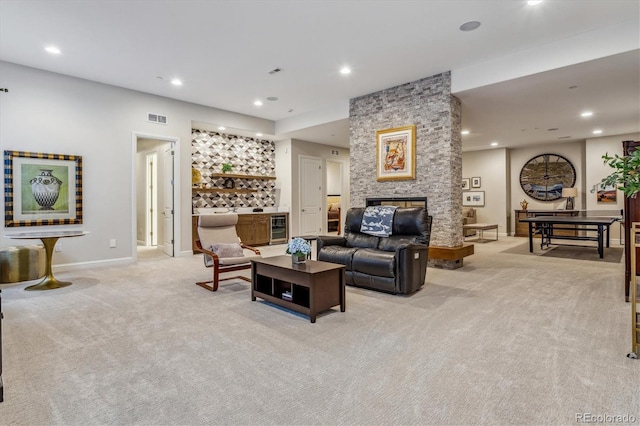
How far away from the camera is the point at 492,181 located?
11.2 metres

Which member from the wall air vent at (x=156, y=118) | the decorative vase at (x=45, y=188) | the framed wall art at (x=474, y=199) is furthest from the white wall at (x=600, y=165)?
the decorative vase at (x=45, y=188)

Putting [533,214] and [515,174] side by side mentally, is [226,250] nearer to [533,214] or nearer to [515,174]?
[533,214]

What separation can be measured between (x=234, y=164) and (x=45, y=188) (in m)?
4.05

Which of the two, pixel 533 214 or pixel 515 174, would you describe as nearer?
pixel 533 214

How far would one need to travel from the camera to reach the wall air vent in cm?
645

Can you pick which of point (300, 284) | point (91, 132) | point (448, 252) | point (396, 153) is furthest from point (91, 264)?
point (448, 252)

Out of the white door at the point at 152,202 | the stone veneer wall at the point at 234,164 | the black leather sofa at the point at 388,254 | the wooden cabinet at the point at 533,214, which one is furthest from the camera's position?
the wooden cabinet at the point at 533,214

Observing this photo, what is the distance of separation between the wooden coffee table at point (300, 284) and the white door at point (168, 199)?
13.1 feet

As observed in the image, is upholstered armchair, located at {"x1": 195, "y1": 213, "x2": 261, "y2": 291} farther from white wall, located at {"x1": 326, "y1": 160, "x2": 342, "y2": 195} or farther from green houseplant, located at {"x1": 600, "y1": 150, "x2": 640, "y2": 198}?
white wall, located at {"x1": 326, "y1": 160, "x2": 342, "y2": 195}

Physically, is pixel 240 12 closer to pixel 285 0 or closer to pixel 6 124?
pixel 285 0

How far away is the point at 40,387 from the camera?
6.69 ft

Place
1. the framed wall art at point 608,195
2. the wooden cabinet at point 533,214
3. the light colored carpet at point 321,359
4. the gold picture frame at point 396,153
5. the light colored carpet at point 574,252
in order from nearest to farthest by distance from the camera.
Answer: the light colored carpet at point 321,359
the gold picture frame at point 396,153
the light colored carpet at point 574,252
the framed wall art at point 608,195
the wooden cabinet at point 533,214

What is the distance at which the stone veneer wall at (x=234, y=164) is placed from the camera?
8.00 m

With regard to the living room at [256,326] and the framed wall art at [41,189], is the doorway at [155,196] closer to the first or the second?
the living room at [256,326]
